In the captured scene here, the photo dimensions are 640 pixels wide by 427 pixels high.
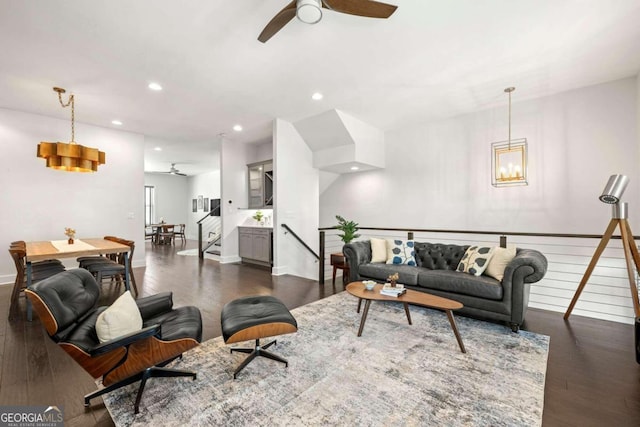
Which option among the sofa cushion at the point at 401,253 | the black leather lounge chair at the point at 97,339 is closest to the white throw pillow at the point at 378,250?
the sofa cushion at the point at 401,253

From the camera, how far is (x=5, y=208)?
4938 millimetres

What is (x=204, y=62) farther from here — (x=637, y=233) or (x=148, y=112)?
(x=637, y=233)

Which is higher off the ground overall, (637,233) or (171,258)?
(637,233)

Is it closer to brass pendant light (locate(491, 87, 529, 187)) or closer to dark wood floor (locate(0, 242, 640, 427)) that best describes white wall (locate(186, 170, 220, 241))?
dark wood floor (locate(0, 242, 640, 427))

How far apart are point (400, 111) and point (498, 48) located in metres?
2.14

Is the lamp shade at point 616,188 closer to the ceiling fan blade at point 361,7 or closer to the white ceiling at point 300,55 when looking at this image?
the white ceiling at point 300,55

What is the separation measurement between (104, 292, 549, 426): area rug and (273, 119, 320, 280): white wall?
2949mm

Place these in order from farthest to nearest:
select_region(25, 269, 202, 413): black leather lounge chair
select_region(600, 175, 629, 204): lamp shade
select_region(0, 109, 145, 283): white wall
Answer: select_region(0, 109, 145, 283): white wall, select_region(600, 175, 629, 204): lamp shade, select_region(25, 269, 202, 413): black leather lounge chair

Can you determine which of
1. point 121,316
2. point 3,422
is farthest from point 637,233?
point 3,422

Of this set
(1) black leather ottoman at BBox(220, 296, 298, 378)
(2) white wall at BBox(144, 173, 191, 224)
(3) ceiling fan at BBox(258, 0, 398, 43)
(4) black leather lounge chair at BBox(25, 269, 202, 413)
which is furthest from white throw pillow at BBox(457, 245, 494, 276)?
(2) white wall at BBox(144, 173, 191, 224)

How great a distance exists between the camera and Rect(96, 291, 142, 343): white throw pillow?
172cm

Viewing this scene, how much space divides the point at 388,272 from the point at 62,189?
20.8 ft

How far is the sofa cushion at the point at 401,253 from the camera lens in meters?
4.32

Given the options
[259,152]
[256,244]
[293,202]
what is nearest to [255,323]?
[293,202]
